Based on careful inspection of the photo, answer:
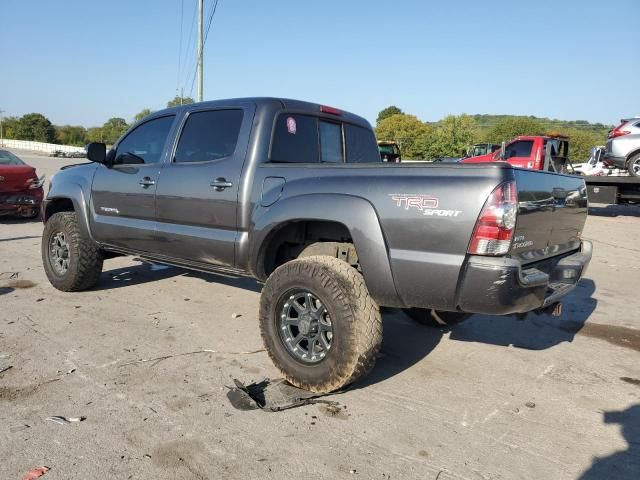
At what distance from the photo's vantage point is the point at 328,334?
3.30m

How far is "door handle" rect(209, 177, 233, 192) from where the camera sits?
3.73 metres

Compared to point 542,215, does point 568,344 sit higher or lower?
lower

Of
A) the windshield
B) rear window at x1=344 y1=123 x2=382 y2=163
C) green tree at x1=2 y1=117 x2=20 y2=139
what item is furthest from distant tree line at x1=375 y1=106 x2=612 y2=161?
green tree at x1=2 y1=117 x2=20 y2=139

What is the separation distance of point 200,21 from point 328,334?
20.2 m

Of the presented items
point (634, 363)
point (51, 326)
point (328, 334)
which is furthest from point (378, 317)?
Result: point (51, 326)

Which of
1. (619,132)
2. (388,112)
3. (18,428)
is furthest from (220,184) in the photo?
(388,112)

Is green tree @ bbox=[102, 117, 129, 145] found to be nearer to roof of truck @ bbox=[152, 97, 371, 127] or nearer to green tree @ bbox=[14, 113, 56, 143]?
green tree @ bbox=[14, 113, 56, 143]

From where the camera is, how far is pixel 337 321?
3.02 metres

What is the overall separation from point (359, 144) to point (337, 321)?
7.37ft

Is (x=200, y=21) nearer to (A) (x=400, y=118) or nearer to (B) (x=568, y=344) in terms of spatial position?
(B) (x=568, y=344)

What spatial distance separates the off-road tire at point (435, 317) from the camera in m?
4.37

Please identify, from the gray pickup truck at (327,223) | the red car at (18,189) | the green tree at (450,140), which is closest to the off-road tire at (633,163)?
the gray pickup truck at (327,223)

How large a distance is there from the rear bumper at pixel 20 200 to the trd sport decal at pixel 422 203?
1018cm

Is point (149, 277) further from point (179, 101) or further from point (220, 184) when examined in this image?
point (179, 101)
